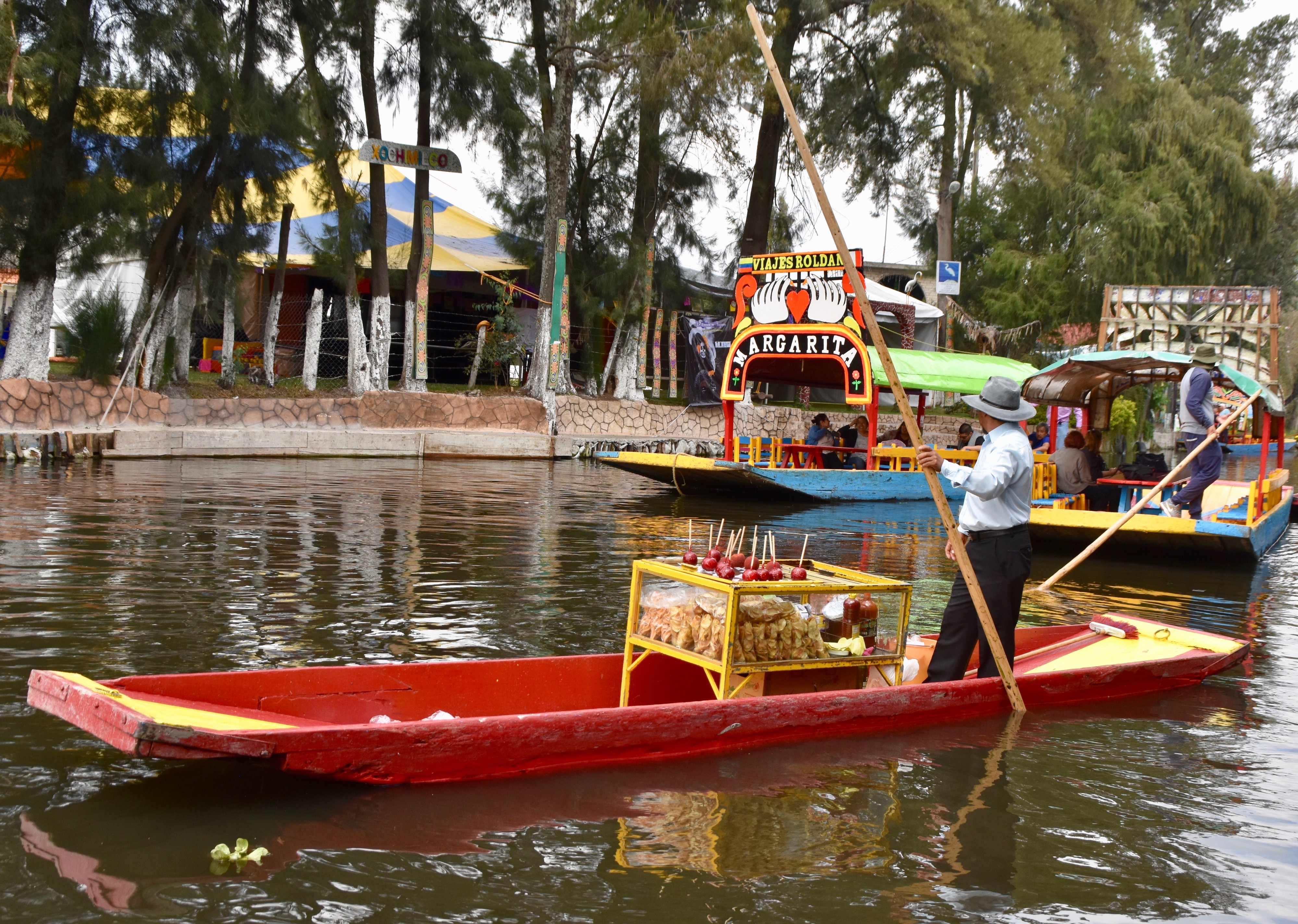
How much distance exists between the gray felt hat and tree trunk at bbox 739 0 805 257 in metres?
20.6

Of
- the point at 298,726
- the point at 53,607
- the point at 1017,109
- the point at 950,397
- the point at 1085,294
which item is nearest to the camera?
the point at 298,726

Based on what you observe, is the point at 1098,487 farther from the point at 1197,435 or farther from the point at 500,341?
the point at 500,341

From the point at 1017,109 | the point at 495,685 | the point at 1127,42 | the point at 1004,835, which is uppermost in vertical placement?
the point at 1127,42

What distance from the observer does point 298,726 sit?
4.84m

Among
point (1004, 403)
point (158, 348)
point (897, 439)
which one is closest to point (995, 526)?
point (1004, 403)

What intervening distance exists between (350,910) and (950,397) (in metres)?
36.2

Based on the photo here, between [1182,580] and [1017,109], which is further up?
[1017,109]

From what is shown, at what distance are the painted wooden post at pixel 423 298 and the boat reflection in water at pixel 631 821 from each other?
1921 cm

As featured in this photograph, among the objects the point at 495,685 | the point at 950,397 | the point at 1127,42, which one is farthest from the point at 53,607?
the point at 950,397

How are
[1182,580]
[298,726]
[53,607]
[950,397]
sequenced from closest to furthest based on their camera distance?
1. [298,726]
2. [53,607]
3. [1182,580]
4. [950,397]

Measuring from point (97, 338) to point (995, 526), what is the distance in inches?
673

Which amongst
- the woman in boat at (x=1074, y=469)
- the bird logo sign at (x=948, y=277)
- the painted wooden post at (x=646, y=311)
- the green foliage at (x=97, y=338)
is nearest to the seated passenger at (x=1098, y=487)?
the woman in boat at (x=1074, y=469)

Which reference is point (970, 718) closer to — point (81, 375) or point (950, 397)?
point (81, 375)

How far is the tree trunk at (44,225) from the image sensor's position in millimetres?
18203
